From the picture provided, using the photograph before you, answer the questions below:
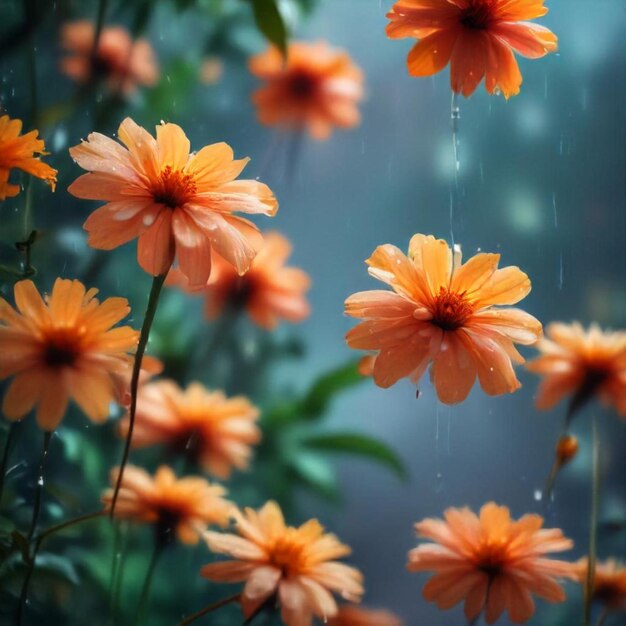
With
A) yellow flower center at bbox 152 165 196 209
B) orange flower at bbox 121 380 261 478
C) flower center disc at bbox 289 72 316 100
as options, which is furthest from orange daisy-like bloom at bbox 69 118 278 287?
flower center disc at bbox 289 72 316 100

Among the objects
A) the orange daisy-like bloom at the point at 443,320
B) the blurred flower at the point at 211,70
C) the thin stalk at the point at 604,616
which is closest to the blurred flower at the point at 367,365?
the orange daisy-like bloom at the point at 443,320

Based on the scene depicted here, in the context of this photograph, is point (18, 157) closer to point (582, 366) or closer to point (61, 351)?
point (61, 351)

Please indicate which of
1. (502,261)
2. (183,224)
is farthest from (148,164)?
(502,261)

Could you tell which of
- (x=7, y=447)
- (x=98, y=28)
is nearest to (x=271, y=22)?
(x=98, y=28)

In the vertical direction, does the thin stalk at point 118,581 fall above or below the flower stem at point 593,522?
below

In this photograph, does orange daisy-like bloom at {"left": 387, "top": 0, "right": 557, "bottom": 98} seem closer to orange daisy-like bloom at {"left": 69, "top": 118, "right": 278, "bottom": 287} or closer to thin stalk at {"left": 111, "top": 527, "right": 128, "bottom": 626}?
orange daisy-like bloom at {"left": 69, "top": 118, "right": 278, "bottom": 287}

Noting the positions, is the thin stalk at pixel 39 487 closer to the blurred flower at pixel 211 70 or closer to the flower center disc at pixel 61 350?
the flower center disc at pixel 61 350
